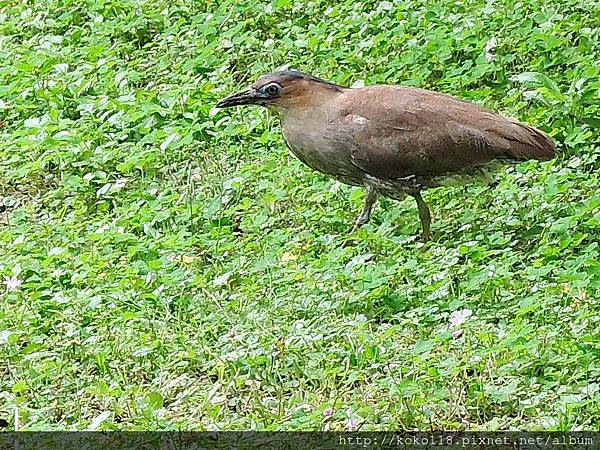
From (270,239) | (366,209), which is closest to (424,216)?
(366,209)

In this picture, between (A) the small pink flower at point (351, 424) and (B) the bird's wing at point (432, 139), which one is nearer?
(A) the small pink flower at point (351, 424)

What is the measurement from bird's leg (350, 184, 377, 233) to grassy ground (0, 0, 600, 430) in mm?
74

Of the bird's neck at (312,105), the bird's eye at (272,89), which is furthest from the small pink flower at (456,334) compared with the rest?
the bird's eye at (272,89)

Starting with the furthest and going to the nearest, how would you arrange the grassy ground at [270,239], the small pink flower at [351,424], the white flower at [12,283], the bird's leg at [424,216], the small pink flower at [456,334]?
1. the bird's leg at [424,216]
2. the white flower at [12,283]
3. the small pink flower at [456,334]
4. the grassy ground at [270,239]
5. the small pink flower at [351,424]

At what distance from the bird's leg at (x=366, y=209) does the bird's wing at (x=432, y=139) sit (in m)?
0.17

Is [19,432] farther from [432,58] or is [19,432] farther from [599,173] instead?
[432,58]

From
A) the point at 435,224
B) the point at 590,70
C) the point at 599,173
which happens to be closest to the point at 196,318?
the point at 435,224

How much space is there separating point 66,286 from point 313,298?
53.3 inches

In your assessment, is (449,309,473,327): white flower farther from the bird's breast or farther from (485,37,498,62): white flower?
(485,37,498,62): white flower

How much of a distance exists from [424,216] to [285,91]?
1.04 m

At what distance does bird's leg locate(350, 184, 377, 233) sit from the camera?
23.3 ft

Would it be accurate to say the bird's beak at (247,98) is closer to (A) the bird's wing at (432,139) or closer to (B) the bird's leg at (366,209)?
(A) the bird's wing at (432,139)

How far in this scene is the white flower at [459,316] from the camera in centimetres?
592

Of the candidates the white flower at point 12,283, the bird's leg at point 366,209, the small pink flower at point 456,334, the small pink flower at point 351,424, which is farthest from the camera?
the bird's leg at point 366,209
